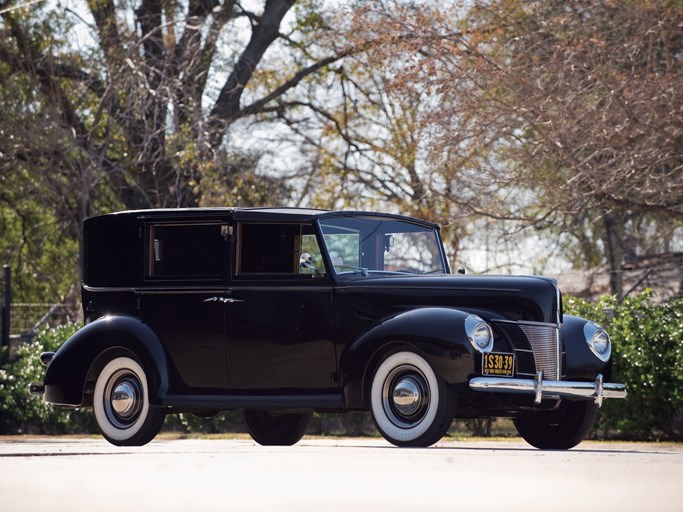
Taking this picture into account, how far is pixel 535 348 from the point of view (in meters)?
9.98

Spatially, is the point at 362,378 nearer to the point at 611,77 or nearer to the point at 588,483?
the point at 588,483

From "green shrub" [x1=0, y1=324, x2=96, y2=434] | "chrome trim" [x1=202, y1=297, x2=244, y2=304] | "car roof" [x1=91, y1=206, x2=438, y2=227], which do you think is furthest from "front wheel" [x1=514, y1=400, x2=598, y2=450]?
"green shrub" [x1=0, y1=324, x2=96, y2=434]

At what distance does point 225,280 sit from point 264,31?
16018 millimetres

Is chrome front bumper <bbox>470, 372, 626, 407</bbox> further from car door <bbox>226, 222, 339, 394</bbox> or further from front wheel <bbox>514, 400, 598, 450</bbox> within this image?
car door <bbox>226, 222, 339, 394</bbox>

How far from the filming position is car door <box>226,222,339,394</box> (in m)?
10.2

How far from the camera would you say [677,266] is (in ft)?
80.3

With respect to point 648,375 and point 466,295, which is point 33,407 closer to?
point 648,375

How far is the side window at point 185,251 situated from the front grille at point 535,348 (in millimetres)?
2503

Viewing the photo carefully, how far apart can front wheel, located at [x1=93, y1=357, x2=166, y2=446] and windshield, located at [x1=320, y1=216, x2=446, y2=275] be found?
6.45ft

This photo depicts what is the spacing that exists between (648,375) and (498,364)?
Result: 5317 mm

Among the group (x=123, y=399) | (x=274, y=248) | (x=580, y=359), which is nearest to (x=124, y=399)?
(x=123, y=399)

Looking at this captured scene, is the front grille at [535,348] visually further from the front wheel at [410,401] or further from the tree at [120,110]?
the tree at [120,110]

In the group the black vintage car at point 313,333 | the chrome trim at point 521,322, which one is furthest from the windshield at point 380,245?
the chrome trim at point 521,322

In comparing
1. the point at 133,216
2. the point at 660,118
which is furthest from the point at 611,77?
the point at 133,216
